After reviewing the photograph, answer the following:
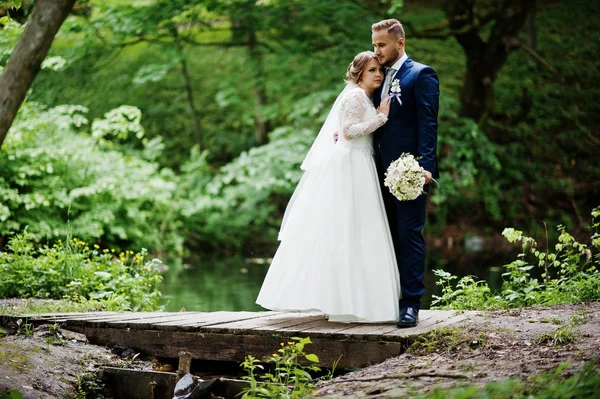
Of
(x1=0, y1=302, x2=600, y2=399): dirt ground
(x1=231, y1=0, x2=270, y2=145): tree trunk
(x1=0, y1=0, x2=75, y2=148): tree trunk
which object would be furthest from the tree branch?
(x1=0, y1=0, x2=75, y2=148): tree trunk

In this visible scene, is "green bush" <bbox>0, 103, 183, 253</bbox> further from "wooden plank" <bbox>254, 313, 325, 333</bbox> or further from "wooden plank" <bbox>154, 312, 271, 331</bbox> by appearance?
"wooden plank" <bbox>254, 313, 325, 333</bbox>

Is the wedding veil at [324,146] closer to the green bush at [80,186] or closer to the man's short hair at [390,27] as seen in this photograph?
the man's short hair at [390,27]

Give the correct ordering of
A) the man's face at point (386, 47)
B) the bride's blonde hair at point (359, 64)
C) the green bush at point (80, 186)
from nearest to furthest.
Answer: the man's face at point (386, 47) < the bride's blonde hair at point (359, 64) < the green bush at point (80, 186)

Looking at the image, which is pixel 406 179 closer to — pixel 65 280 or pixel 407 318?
pixel 407 318

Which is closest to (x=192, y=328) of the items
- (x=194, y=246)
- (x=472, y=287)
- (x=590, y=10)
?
(x=472, y=287)

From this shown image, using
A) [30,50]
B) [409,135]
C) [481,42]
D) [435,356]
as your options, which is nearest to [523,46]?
[481,42]

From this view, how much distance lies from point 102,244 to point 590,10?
14019 millimetres

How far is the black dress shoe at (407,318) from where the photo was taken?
4.97 metres

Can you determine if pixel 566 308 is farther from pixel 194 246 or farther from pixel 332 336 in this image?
pixel 194 246

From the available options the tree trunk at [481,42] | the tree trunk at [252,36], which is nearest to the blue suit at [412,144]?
the tree trunk at [481,42]

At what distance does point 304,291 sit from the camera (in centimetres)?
505

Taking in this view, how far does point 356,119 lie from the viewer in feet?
16.9

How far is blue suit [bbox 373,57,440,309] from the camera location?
4.94 m

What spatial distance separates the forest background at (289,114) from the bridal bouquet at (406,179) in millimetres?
8631
